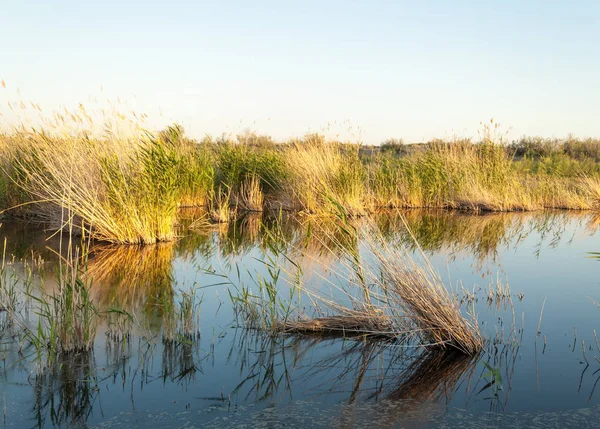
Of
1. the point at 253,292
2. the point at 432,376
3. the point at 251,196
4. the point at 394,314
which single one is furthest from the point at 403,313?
the point at 251,196

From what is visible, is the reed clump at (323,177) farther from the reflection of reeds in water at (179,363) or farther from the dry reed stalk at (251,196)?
the reflection of reeds in water at (179,363)

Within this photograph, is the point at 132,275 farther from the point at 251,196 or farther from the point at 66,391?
the point at 251,196

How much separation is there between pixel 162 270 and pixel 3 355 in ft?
11.6

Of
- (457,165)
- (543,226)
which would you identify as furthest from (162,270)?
(457,165)

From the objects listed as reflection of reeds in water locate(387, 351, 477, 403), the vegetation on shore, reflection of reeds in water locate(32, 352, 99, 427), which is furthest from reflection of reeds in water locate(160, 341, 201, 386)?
the vegetation on shore

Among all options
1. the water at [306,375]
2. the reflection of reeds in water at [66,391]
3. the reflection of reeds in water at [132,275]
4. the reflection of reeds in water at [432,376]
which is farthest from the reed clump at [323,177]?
the reflection of reeds in water at [66,391]

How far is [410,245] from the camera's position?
10.2m

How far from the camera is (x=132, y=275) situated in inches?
309

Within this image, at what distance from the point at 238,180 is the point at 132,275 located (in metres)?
9.10

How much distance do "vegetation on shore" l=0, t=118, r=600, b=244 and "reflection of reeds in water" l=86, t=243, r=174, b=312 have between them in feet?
2.07

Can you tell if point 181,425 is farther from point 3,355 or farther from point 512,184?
point 512,184

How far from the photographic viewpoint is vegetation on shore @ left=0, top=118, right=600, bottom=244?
1027 cm

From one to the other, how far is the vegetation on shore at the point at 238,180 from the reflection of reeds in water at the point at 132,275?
63 cm

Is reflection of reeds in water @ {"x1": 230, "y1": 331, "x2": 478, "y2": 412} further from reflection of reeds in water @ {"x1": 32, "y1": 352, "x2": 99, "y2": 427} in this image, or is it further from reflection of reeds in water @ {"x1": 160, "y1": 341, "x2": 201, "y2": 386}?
reflection of reeds in water @ {"x1": 32, "y1": 352, "x2": 99, "y2": 427}
